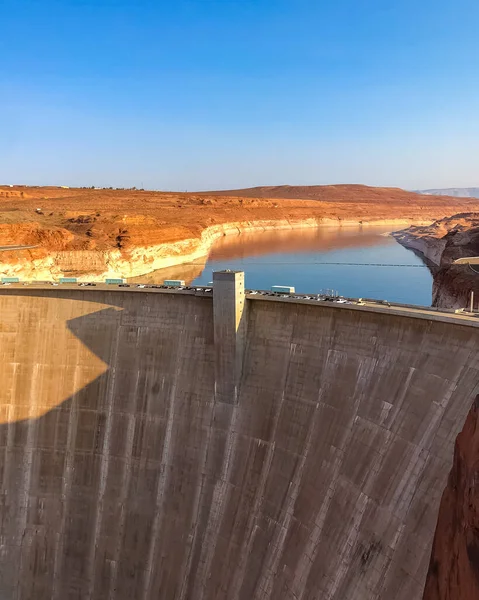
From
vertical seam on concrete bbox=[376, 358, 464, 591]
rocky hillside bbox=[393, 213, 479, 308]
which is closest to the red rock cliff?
vertical seam on concrete bbox=[376, 358, 464, 591]

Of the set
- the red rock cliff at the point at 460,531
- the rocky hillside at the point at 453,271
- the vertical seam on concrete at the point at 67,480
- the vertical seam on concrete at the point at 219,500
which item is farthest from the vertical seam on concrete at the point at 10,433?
the rocky hillside at the point at 453,271

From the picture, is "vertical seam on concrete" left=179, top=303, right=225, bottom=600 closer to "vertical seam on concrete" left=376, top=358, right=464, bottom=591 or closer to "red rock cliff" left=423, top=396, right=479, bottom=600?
"vertical seam on concrete" left=376, top=358, right=464, bottom=591

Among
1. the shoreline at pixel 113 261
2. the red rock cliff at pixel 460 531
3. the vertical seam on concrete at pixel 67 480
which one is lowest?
the vertical seam on concrete at pixel 67 480

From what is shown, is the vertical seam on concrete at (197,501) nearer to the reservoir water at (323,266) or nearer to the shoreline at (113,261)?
the shoreline at (113,261)

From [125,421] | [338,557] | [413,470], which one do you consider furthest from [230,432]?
[413,470]

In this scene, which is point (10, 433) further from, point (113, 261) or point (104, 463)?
point (113, 261)

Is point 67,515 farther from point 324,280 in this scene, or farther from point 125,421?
point 324,280

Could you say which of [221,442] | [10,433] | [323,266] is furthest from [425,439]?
[323,266]

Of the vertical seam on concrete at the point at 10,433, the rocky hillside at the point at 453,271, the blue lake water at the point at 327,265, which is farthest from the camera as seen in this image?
the blue lake water at the point at 327,265

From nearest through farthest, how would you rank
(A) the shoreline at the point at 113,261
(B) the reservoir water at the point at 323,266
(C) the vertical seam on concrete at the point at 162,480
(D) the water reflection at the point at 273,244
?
(C) the vertical seam on concrete at the point at 162,480
(A) the shoreline at the point at 113,261
(B) the reservoir water at the point at 323,266
(D) the water reflection at the point at 273,244
